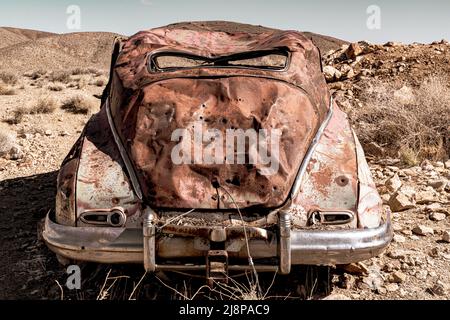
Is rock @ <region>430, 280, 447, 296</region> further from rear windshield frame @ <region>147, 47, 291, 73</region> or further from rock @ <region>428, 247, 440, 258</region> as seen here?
rear windshield frame @ <region>147, 47, 291, 73</region>

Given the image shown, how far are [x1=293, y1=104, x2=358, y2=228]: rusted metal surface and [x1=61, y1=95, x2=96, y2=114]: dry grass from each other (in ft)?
24.2

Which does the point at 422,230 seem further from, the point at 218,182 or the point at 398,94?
the point at 398,94

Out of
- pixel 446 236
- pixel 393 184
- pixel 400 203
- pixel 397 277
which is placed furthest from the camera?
pixel 393 184

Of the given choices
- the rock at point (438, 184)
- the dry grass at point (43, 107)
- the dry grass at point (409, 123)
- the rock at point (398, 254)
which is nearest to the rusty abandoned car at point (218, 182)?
the rock at point (398, 254)

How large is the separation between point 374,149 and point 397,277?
3201mm

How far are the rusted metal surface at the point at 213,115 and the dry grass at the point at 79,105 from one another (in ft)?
19.9

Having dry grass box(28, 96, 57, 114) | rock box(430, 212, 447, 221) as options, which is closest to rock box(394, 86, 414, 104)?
rock box(430, 212, 447, 221)

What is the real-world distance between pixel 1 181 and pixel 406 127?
203 inches

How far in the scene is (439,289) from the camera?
3.81 metres

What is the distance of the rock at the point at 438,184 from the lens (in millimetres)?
5633

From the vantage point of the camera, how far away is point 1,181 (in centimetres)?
644

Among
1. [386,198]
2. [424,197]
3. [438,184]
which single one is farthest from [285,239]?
[438,184]
